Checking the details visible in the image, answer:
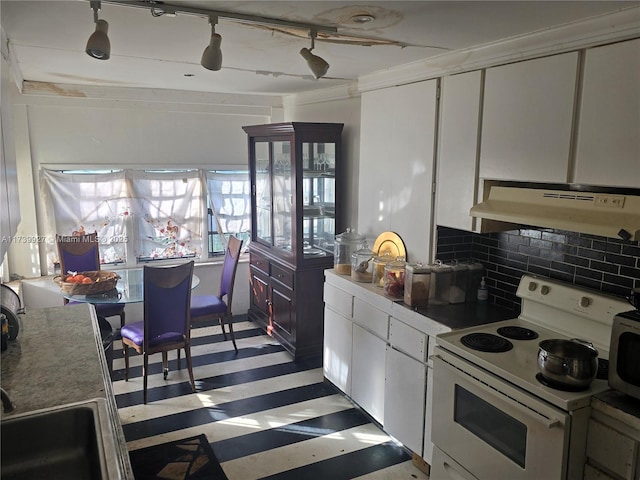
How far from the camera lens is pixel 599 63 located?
197cm

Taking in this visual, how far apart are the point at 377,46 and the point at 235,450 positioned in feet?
7.74

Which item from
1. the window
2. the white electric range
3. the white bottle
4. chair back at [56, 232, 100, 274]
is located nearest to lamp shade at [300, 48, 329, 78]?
the white electric range

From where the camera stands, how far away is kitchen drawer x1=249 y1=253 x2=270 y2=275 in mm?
4543

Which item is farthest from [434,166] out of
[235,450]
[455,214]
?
[235,450]

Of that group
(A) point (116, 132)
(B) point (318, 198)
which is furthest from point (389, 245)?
(A) point (116, 132)

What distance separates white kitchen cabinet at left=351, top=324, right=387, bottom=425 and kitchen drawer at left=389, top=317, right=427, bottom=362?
0.40 feet

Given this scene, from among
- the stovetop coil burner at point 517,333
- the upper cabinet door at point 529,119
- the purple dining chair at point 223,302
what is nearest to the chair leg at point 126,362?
the purple dining chair at point 223,302

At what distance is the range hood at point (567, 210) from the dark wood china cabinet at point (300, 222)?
1775mm

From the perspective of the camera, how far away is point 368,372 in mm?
3137

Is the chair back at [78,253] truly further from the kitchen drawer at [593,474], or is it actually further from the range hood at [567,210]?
the kitchen drawer at [593,474]

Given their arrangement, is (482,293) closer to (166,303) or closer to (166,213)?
(166,303)

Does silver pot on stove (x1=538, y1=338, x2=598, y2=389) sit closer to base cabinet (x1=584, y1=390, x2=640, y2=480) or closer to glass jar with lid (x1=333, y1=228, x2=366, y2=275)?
base cabinet (x1=584, y1=390, x2=640, y2=480)

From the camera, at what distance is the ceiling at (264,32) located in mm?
1830

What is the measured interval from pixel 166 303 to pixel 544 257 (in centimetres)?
243
